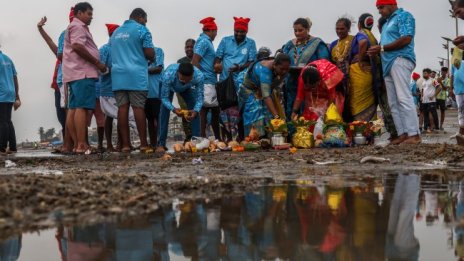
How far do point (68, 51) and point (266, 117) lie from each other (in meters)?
2.59

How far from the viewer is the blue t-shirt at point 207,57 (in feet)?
27.0

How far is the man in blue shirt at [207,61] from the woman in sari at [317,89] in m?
1.32

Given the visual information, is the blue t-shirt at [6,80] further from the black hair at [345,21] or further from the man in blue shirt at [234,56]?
the black hair at [345,21]

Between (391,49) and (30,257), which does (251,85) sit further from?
(30,257)

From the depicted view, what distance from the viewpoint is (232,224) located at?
213 cm

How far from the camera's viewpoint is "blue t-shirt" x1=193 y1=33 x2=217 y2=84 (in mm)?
8234

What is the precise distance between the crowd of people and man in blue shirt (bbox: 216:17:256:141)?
0.01 metres

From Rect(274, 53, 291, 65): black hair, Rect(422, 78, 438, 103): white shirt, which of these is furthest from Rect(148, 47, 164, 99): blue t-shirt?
Rect(422, 78, 438, 103): white shirt

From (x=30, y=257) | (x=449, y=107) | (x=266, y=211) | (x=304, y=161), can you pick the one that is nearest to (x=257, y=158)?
(x=304, y=161)

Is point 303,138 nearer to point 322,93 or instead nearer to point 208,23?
point 322,93

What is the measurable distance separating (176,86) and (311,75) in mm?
1727

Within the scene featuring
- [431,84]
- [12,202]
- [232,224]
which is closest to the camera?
[232,224]

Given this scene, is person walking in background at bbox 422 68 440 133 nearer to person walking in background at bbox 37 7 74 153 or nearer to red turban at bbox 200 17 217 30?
red turban at bbox 200 17 217 30

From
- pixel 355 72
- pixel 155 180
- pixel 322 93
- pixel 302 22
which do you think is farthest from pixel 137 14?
pixel 155 180
